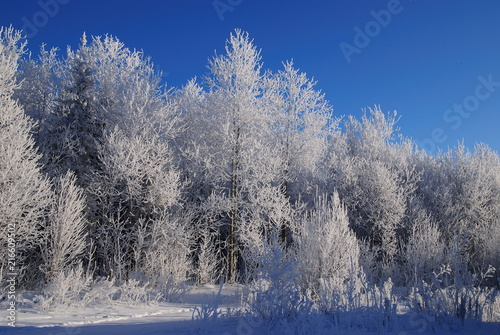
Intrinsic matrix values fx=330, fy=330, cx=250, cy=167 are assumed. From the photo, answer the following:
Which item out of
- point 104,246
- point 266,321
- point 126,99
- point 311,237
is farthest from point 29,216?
point 266,321

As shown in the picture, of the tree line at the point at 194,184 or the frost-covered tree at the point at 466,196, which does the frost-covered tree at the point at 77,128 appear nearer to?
the tree line at the point at 194,184

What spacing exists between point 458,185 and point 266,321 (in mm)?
23027

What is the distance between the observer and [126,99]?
55.6 ft

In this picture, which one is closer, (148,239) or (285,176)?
(148,239)

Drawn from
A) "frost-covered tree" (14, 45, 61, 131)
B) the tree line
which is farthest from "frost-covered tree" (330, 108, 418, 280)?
"frost-covered tree" (14, 45, 61, 131)

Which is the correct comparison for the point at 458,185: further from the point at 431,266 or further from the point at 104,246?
the point at 104,246

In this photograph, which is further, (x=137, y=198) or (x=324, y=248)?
(x=137, y=198)
